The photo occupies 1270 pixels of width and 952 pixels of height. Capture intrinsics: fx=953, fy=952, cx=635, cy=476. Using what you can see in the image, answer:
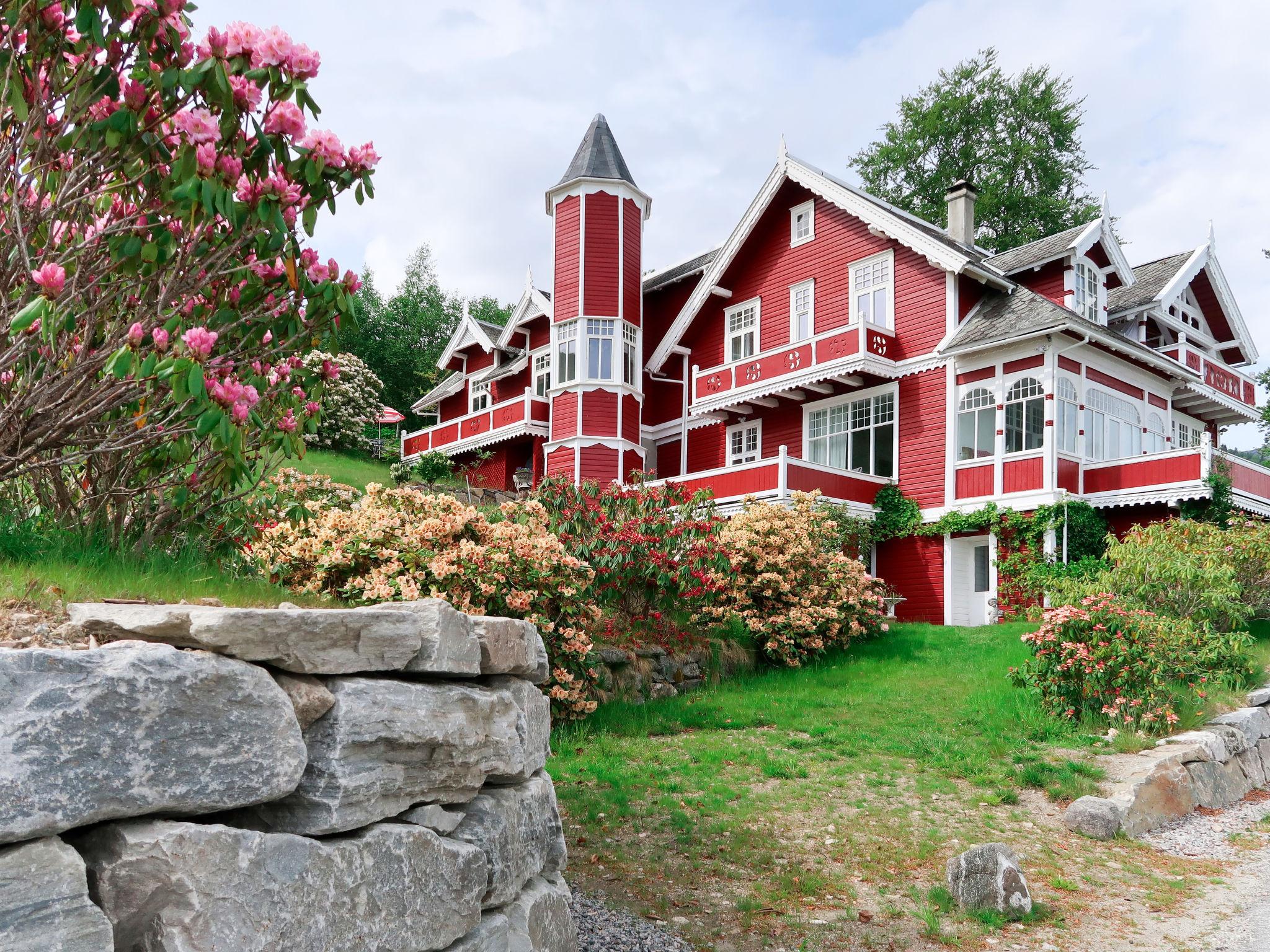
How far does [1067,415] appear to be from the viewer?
758 inches

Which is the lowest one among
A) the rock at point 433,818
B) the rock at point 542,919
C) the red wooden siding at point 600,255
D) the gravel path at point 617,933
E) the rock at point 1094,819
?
the gravel path at point 617,933

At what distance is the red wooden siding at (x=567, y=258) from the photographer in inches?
1002

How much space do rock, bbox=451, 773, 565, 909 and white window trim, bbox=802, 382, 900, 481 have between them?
53.1ft

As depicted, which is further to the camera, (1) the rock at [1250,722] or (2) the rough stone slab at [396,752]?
(1) the rock at [1250,722]

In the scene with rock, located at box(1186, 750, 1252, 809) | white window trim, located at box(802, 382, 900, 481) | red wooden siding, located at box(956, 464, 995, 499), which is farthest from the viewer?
white window trim, located at box(802, 382, 900, 481)

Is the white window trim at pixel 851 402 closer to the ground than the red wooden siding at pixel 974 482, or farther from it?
farther from it

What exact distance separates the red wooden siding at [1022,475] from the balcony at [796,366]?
3500mm

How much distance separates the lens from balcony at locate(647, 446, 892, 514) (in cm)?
1966

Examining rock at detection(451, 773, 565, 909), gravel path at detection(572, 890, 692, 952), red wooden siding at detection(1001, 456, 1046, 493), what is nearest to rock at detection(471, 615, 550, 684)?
rock at detection(451, 773, 565, 909)

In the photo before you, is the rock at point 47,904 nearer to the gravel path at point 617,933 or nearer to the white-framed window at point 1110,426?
the gravel path at point 617,933

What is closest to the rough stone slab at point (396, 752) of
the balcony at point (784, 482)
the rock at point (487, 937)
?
the rock at point (487, 937)

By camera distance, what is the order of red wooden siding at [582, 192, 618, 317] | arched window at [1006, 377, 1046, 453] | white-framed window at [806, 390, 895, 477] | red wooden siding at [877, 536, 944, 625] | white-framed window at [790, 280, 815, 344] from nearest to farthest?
arched window at [1006, 377, 1046, 453] → red wooden siding at [877, 536, 944, 625] → white-framed window at [806, 390, 895, 477] → white-framed window at [790, 280, 815, 344] → red wooden siding at [582, 192, 618, 317]

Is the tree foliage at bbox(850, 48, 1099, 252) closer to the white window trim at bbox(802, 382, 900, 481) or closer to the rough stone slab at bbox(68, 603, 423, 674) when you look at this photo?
the white window trim at bbox(802, 382, 900, 481)

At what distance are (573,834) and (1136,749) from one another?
5.85m
